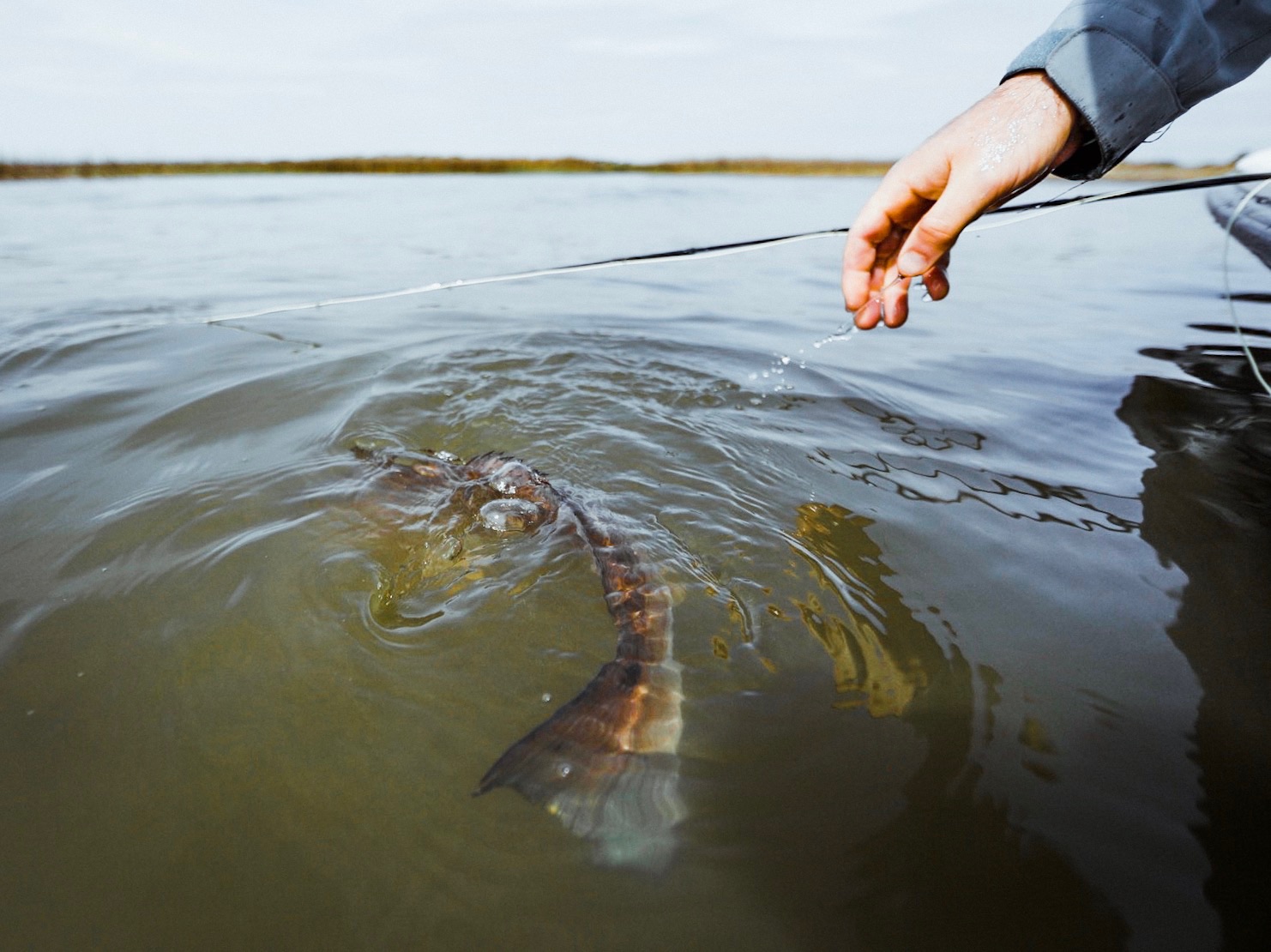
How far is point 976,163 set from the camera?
4.70ft

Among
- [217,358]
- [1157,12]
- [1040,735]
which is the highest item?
[1157,12]

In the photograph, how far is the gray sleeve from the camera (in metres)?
1.45

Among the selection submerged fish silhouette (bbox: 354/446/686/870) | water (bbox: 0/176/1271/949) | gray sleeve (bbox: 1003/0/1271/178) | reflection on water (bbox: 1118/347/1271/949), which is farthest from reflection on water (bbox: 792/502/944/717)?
gray sleeve (bbox: 1003/0/1271/178)

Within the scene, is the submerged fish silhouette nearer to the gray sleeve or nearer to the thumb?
the thumb

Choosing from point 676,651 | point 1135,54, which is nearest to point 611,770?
point 676,651

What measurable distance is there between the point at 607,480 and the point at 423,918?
1915 mm

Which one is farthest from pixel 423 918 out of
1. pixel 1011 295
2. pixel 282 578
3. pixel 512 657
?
pixel 1011 295

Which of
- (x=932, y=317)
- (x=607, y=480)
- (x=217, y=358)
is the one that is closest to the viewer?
(x=607, y=480)

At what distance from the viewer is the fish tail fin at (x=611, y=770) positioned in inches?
53.3

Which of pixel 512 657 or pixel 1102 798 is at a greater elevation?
pixel 1102 798

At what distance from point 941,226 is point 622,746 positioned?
4.59ft

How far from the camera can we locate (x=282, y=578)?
7.03ft

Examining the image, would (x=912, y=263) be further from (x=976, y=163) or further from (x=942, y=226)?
(x=976, y=163)

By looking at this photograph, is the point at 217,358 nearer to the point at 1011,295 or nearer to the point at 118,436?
the point at 118,436
